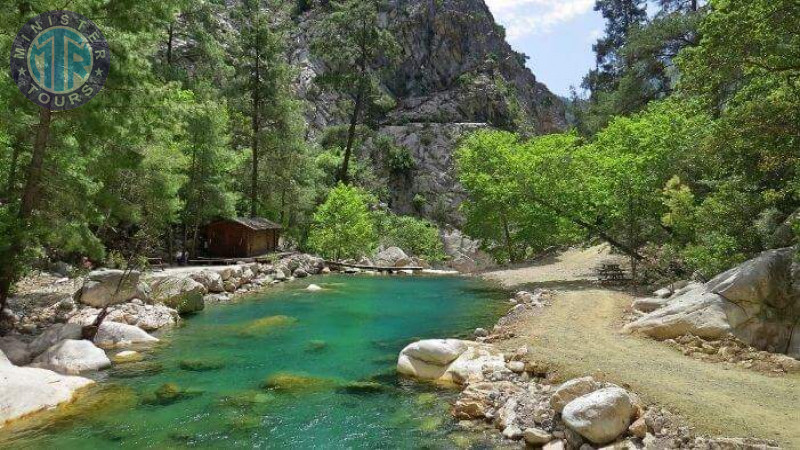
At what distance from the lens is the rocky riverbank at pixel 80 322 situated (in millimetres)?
9891

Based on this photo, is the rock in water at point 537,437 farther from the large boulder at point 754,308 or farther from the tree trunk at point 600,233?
the tree trunk at point 600,233

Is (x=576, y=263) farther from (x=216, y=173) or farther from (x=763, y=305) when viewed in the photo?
(x=216, y=173)

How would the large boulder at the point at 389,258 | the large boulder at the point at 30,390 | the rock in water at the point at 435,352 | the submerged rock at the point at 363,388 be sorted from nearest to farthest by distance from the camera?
the large boulder at the point at 30,390 < the submerged rock at the point at 363,388 < the rock in water at the point at 435,352 < the large boulder at the point at 389,258

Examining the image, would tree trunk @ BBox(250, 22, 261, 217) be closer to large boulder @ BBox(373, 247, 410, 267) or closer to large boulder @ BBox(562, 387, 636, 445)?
large boulder @ BBox(373, 247, 410, 267)

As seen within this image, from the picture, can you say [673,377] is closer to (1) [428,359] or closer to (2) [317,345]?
(1) [428,359]

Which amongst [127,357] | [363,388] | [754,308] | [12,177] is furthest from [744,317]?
[12,177]

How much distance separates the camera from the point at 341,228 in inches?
1420

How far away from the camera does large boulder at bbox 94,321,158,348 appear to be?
46.0 ft

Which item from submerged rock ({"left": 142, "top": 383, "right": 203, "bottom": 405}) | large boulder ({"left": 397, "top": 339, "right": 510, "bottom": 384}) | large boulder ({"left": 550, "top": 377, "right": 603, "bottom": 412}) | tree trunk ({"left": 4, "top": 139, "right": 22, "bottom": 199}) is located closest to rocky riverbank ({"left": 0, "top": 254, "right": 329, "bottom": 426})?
submerged rock ({"left": 142, "top": 383, "right": 203, "bottom": 405})

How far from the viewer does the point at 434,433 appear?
8.74 meters

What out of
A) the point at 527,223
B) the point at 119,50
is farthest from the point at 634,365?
the point at 527,223

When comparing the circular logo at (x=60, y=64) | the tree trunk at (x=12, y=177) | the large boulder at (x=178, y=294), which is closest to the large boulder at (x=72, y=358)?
the tree trunk at (x=12, y=177)

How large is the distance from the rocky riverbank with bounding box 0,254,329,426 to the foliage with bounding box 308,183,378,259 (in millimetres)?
11241

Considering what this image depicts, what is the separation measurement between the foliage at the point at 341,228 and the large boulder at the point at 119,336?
21.3 m
